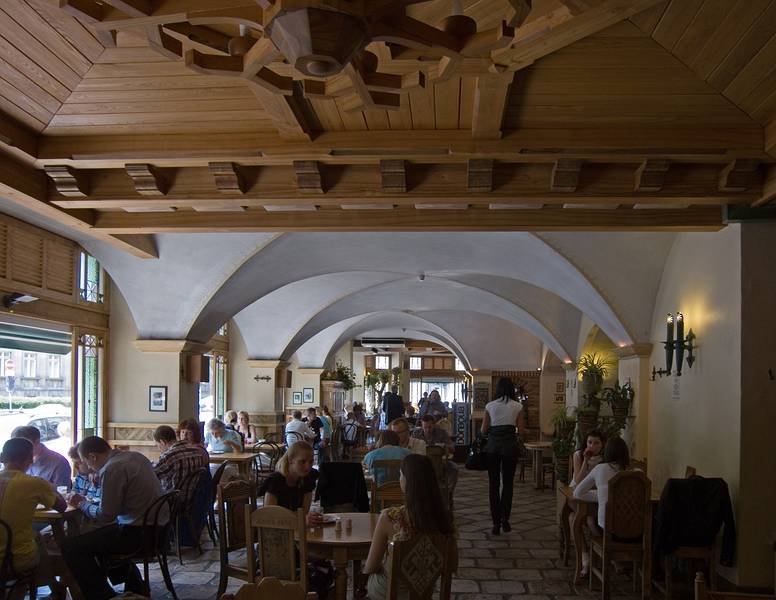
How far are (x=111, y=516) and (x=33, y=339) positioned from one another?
384 cm

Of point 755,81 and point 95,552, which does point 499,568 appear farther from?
point 755,81

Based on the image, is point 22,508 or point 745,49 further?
point 22,508

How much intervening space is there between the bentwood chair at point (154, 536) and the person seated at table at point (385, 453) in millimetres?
1845

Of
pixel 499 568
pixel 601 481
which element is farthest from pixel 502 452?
pixel 601 481

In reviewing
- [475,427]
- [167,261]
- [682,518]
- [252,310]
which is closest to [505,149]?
[682,518]

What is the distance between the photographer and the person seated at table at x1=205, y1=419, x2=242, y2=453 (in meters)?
10.4

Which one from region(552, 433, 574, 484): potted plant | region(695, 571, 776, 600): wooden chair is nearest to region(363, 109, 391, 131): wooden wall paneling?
region(695, 571, 776, 600): wooden chair

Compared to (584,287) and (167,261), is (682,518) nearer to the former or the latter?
(584,287)

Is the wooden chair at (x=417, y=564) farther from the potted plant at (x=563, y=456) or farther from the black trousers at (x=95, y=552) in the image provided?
the potted plant at (x=563, y=456)

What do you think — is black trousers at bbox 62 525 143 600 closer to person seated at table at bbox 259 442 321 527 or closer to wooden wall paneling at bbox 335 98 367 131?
person seated at table at bbox 259 442 321 527

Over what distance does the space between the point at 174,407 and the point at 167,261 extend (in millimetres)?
2022

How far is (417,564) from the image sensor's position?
3861mm

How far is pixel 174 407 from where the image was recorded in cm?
1015

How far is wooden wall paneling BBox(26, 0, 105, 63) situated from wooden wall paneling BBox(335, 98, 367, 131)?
130 centimetres
